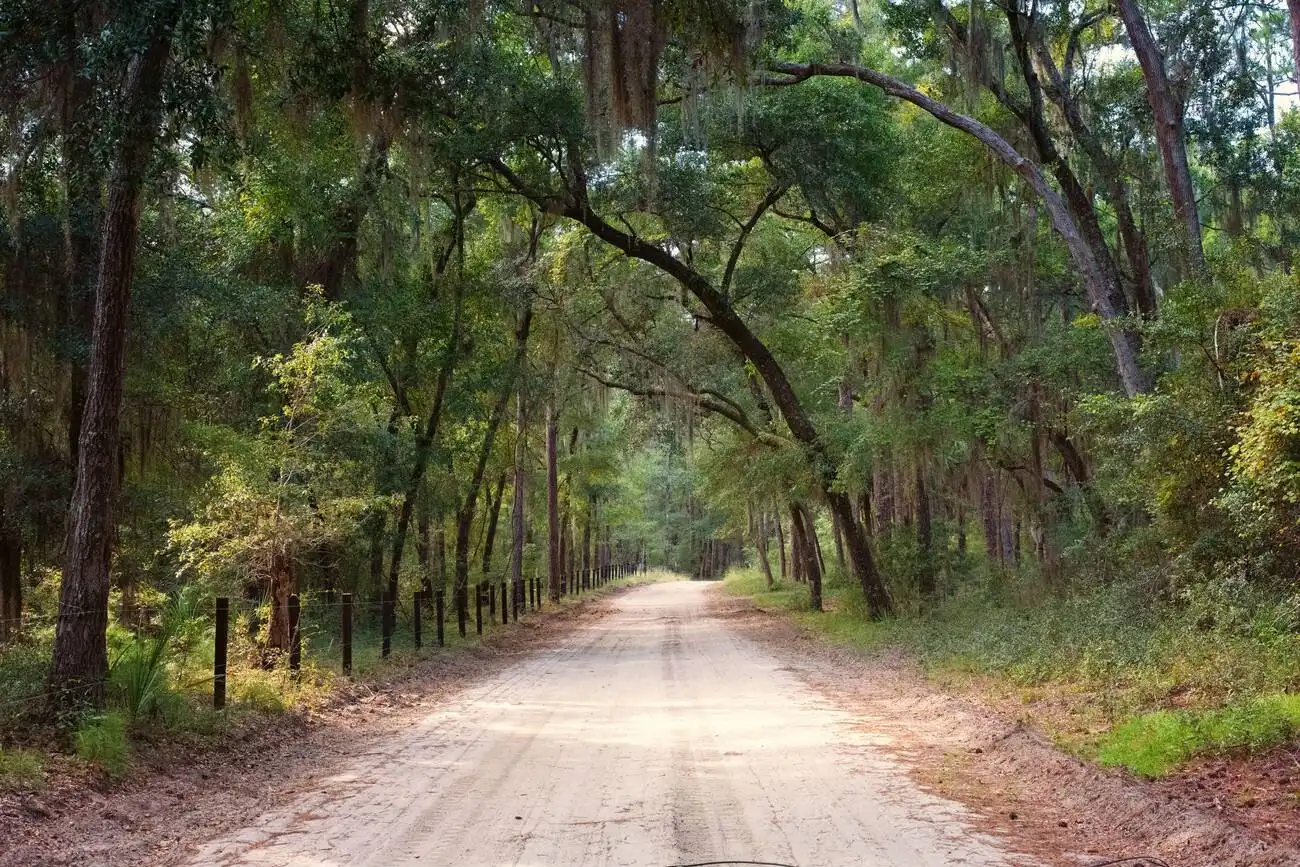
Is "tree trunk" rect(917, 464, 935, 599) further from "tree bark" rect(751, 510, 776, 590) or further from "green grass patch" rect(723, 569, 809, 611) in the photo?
"tree bark" rect(751, 510, 776, 590)

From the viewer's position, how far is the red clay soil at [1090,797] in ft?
15.0

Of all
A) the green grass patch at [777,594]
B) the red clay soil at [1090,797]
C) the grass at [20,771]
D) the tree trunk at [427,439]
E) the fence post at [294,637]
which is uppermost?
the tree trunk at [427,439]

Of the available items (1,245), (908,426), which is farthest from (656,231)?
(1,245)

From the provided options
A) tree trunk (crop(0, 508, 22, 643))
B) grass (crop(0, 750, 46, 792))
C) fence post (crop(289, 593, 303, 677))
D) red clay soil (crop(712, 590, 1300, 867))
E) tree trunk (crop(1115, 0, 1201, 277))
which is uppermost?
tree trunk (crop(1115, 0, 1201, 277))

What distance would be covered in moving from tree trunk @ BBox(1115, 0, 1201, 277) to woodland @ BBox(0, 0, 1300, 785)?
0.06 metres

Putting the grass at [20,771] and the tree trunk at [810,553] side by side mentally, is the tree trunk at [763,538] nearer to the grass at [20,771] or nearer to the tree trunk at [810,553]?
the tree trunk at [810,553]

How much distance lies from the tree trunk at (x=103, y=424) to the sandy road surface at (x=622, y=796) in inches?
80.0

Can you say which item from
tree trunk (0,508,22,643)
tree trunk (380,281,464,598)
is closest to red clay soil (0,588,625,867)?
tree trunk (0,508,22,643)

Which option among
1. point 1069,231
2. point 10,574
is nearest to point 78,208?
point 10,574

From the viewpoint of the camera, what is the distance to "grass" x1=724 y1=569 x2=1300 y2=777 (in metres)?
6.11

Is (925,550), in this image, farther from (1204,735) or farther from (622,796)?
(622,796)

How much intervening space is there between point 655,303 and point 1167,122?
38.7ft

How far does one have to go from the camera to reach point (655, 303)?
2245 cm

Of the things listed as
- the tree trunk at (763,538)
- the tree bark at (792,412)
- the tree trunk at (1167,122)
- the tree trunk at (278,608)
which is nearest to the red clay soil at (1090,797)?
the tree trunk at (278,608)
